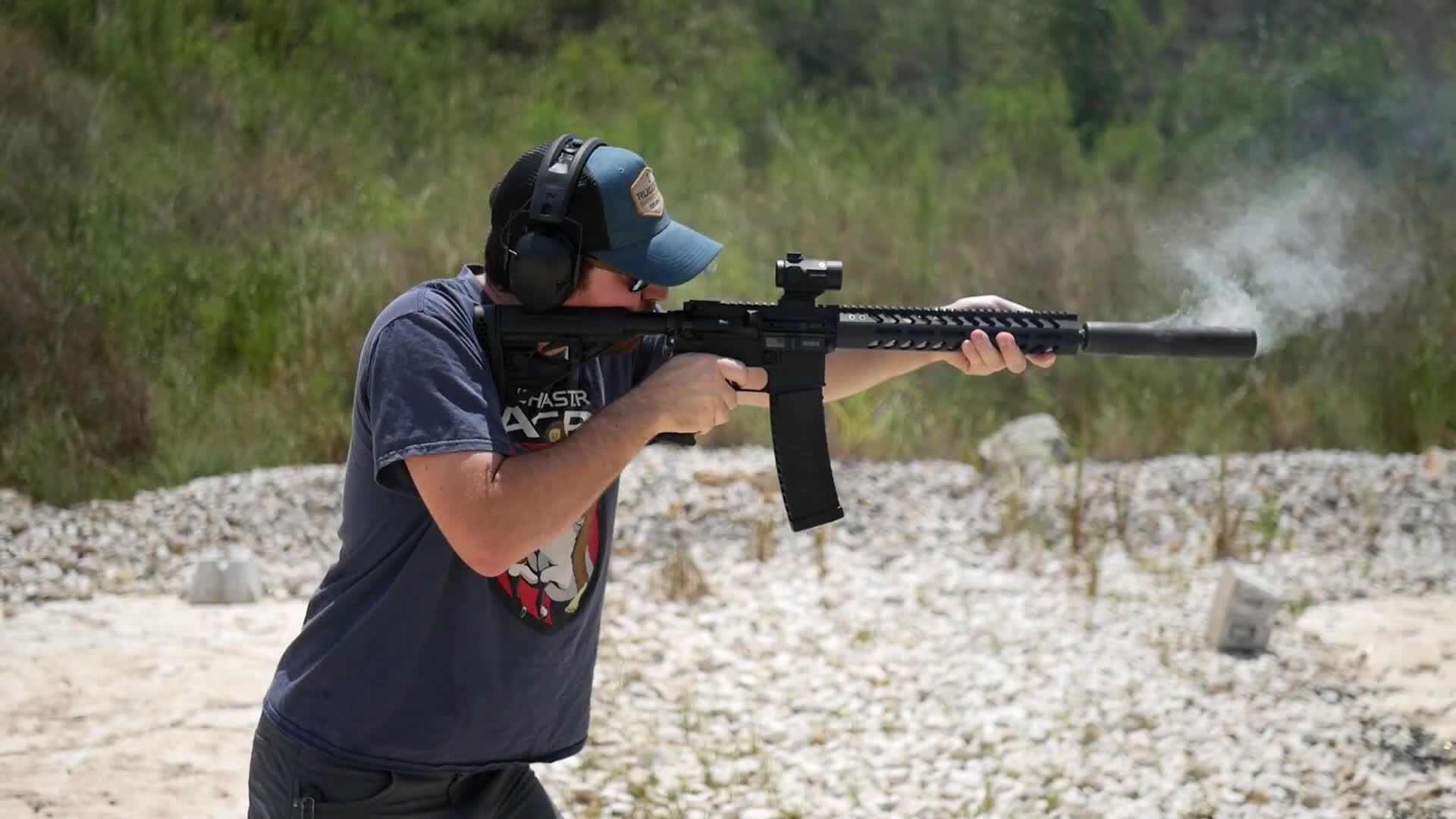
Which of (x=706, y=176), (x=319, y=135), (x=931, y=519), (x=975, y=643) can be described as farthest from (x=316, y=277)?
(x=975, y=643)

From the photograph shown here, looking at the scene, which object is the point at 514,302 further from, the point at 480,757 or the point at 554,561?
the point at 480,757

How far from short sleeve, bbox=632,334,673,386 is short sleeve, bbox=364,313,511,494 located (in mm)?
485

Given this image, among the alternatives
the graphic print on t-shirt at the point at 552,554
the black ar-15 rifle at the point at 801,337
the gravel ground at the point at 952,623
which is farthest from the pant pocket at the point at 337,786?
the gravel ground at the point at 952,623

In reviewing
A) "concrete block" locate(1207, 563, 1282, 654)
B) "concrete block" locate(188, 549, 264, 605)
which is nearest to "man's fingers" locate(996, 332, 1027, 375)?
"concrete block" locate(1207, 563, 1282, 654)

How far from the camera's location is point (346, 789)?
6.55 ft

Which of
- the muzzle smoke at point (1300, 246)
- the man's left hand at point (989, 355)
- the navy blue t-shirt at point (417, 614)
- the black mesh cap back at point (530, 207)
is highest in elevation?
the muzzle smoke at point (1300, 246)

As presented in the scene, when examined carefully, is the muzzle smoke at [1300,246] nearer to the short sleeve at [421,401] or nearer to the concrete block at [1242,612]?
the concrete block at [1242,612]

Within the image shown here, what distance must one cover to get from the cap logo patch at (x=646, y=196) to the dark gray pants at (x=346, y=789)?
0.85m

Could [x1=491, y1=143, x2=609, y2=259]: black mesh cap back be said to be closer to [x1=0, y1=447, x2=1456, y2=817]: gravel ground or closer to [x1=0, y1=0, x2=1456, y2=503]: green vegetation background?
[x1=0, y1=447, x2=1456, y2=817]: gravel ground

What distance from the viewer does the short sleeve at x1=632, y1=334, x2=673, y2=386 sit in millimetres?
2393

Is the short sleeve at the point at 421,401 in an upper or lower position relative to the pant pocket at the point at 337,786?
upper

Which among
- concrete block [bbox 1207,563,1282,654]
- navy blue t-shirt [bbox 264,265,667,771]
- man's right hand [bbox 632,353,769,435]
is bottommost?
concrete block [bbox 1207,563,1282,654]

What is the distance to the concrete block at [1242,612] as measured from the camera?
4895mm

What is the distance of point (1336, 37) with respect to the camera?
39.6ft
